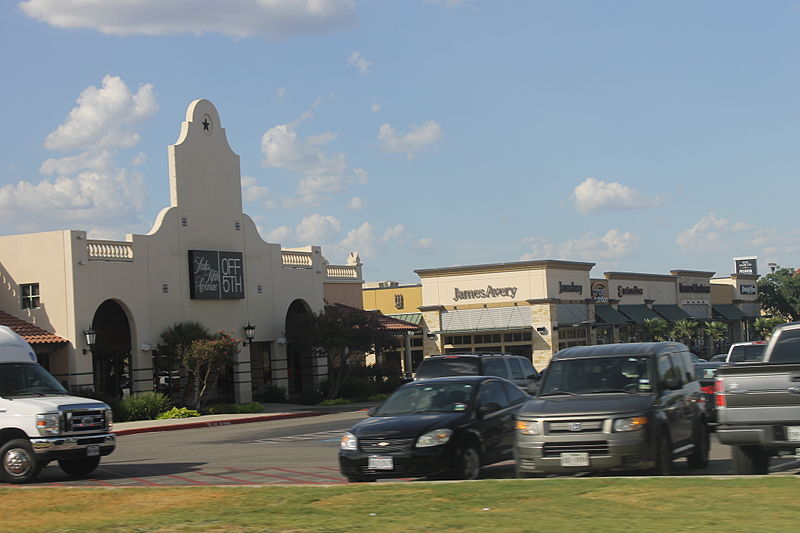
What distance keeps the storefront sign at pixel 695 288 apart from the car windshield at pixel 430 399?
2708 inches

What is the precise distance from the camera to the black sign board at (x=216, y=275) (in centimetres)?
3981

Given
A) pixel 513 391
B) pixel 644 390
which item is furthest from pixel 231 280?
pixel 644 390

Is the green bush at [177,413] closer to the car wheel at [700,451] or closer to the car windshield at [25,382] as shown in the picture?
the car windshield at [25,382]

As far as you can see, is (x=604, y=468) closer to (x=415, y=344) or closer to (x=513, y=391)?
(x=513, y=391)

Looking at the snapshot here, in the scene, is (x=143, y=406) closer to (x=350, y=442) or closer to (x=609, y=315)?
(x=350, y=442)

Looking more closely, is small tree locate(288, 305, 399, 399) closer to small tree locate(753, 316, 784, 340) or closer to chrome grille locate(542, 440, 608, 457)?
chrome grille locate(542, 440, 608, 457)

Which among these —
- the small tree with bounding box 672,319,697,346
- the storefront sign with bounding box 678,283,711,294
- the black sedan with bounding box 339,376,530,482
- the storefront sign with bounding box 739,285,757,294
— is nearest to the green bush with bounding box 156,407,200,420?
the black sedan with bounding box 339,376,530,482

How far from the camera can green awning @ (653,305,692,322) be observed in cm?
7712

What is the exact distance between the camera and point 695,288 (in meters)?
A: 84.8

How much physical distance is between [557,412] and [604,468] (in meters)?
0.90

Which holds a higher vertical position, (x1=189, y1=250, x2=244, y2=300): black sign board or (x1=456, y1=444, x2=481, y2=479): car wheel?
(x1=189, y1=250, x2=244, y2=300): black sign board

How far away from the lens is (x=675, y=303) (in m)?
81.4

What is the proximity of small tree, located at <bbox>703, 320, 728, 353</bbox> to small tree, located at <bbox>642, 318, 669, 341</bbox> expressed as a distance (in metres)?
8.95

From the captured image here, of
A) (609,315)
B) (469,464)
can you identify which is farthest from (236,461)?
(609,315)
